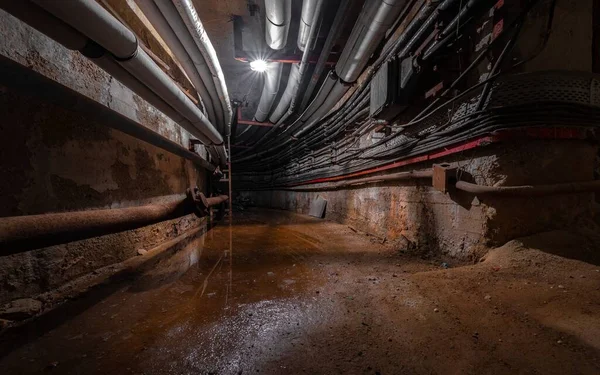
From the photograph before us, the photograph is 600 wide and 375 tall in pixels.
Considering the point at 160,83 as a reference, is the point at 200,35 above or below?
above

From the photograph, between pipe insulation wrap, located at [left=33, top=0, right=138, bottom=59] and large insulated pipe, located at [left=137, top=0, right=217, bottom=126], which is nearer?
pipe insulation wrap, located at [left=33, top=0, right=138, bottom=59]

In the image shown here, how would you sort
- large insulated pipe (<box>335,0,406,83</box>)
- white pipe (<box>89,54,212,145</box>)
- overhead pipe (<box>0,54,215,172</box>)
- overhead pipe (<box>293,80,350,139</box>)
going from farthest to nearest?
1. overhead pipe (<box>293,80,350,139</box>)
2. large insulated pipe (<box>335,0,406,83</box>)
3. white pipe (<box>89,54,212,145</box>)
4. overhead pipe (<box>0,54,215,172</box>)

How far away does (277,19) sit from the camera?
3.12 metres

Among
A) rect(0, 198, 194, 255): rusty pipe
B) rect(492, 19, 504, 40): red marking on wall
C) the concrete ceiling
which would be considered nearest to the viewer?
rect(0, 198, 194, 255): rusty pipe

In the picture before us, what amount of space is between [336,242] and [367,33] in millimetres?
2644

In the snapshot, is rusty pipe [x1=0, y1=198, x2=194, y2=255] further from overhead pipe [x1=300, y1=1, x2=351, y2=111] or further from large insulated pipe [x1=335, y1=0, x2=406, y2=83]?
overhead pipe [x1=300, y1=1, x2=351, y2=111]

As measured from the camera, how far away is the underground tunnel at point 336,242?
104 centimetres

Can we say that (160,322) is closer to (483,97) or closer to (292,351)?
(292,351)

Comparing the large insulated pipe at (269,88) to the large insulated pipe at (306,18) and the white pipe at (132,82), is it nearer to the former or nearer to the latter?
the large insulated pipe at (306,18)

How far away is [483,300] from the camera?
1371 mm

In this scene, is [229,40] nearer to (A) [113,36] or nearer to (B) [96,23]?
(A) [113,36]

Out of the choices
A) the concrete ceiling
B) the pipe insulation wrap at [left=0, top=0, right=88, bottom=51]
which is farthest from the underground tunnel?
the concrete ceiling

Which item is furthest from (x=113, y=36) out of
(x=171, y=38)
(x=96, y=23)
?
(x=171, y=38)

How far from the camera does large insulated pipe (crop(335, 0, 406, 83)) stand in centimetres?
231
